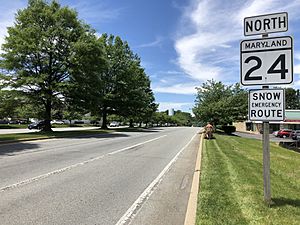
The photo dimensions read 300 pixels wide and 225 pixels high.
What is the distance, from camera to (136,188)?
7.89m

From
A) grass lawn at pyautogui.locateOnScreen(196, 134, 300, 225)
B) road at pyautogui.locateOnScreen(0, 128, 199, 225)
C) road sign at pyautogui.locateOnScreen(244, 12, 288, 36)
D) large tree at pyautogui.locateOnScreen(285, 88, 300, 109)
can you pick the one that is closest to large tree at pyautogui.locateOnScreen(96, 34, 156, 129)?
road at pyautogui.locateOnScreen(0, 128, 199, 225)

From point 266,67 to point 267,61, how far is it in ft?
0.37

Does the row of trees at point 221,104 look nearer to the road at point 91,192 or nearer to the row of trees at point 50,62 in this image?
the row of trees at point 50,62

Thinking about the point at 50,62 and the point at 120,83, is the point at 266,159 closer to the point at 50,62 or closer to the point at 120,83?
the point at 50,62

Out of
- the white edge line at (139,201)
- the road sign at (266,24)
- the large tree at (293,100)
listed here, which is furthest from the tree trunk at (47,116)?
the large tree at (293,100)

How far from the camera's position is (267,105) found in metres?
5.84

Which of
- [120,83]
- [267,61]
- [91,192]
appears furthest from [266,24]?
[120,83]

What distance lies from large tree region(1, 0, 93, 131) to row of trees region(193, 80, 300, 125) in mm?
18110

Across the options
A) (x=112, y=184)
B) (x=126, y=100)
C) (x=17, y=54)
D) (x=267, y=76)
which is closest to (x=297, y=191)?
(x=267, y=76)

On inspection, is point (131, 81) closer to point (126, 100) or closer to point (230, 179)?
point (126, 100)

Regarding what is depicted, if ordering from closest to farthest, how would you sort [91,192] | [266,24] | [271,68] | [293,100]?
1. [271,68]
2. [266,24]
3. [91,192]
4. [293,100]

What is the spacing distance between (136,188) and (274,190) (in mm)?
3248

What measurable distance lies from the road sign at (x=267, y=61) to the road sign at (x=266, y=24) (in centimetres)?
16

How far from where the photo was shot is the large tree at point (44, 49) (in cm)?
2895
